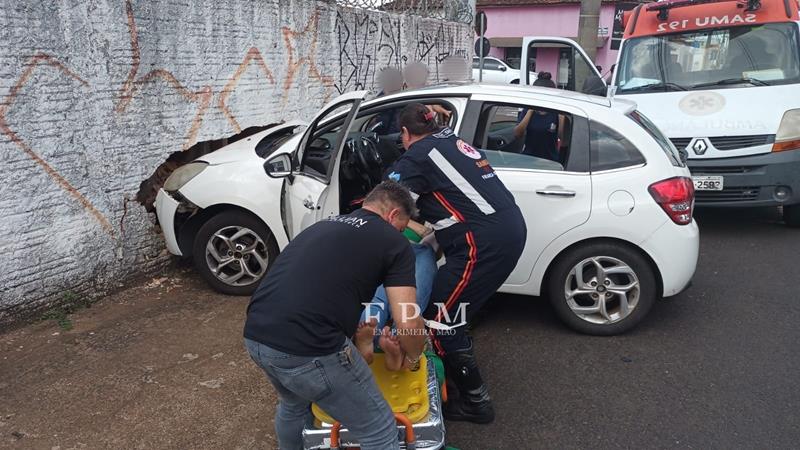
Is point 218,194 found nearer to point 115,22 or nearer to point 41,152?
point 41,152

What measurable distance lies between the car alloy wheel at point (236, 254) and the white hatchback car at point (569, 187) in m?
0.45

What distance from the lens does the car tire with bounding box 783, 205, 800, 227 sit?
258 inches

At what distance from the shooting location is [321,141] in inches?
189

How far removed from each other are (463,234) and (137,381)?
2.19 m

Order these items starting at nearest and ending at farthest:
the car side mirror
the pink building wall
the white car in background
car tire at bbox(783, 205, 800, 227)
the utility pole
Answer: the car side mirror → car tire at bbox(783, 205, 800, 227) → the utility pole → the white car in background → the pink building wall

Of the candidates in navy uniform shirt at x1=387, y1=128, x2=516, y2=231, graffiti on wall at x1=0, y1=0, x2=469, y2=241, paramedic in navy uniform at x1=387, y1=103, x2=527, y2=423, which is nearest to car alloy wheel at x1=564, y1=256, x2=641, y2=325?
paramedic in navy uniform at x1=387, y1=103, x2=527, y2=423

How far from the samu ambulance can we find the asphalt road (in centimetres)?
120

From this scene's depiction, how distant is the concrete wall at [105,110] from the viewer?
4383 mm

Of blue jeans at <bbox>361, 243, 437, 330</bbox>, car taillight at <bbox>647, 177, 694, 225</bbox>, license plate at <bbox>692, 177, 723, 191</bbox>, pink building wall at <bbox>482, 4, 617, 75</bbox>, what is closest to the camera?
blue jeans at <bbox>361, 243, 437, 330</bbox>

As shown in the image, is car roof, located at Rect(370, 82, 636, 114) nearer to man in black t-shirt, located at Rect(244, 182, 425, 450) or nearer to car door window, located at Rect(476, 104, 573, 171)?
car door window, located at Rect(476, 104, 573, 171)

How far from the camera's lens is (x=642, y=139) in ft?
13.4

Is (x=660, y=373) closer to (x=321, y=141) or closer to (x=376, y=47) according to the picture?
(x=321, y=141)

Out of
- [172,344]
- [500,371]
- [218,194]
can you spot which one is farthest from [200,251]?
[500,371]

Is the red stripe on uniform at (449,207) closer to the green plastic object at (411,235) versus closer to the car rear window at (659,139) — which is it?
the green plastic object at (411,235)
